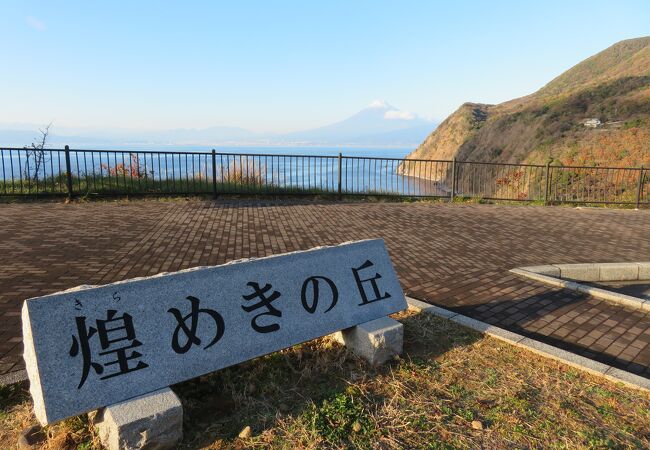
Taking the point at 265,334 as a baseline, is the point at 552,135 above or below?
above

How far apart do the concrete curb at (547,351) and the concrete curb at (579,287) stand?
2.03m

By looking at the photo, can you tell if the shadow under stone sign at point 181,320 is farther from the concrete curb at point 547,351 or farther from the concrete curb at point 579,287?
the concrete curb at point 579,287

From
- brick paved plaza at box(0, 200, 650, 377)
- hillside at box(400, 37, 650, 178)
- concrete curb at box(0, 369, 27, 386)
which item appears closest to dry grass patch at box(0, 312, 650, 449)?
concrete curb at box(0, 369, 27, 386)

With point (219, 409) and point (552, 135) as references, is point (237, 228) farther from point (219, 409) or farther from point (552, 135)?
point (552, 135)

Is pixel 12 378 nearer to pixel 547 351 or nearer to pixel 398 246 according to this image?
pixel 547 351

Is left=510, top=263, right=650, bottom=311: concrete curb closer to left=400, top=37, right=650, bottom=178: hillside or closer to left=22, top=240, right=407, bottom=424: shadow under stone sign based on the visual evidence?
left=22, top=240, right=407, bottom=424: shadow under stone sign

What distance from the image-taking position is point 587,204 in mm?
13977

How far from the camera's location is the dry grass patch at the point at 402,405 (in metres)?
2.52

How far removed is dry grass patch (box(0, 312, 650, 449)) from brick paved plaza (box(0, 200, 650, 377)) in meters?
0.85

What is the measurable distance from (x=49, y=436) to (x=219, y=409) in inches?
A: 38.9

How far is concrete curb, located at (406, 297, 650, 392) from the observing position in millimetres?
3225

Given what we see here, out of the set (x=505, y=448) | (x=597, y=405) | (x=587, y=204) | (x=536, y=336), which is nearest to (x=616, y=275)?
(x=536, y=336)

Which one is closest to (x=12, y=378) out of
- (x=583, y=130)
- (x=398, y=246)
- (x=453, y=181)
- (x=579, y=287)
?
(x=398, y=246)

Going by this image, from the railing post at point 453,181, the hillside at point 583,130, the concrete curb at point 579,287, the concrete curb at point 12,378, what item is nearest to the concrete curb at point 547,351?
the concrete curb at point 579,287
